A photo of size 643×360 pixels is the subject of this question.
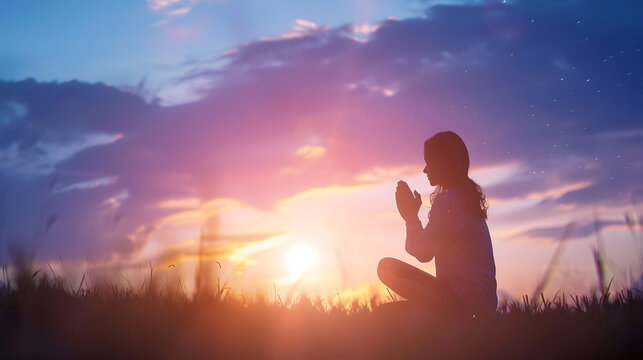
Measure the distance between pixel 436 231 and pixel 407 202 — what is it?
0.52m

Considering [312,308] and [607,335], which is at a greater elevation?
[312,308]

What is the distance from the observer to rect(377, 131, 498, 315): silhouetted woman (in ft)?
21.7

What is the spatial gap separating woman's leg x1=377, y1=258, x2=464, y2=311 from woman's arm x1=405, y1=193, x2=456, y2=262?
0.24 metres

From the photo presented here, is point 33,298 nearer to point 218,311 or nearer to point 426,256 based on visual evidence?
point 218,311

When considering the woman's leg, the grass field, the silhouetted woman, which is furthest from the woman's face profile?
the grass field

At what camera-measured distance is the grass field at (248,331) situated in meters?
5.23

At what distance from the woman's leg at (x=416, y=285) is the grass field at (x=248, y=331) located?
0.64 feet

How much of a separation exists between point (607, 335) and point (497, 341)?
41.3 inches

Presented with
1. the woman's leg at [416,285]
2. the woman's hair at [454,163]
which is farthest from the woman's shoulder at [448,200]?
the woman's leg at [416,285]

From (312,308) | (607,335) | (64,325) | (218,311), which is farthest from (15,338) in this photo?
(607,335)

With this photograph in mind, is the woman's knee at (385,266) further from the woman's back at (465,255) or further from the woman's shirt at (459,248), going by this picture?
the woman's back at (465,255)

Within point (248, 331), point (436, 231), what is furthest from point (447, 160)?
point (248, 331)

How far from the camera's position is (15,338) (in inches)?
192

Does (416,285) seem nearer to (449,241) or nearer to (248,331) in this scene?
(449,241)
